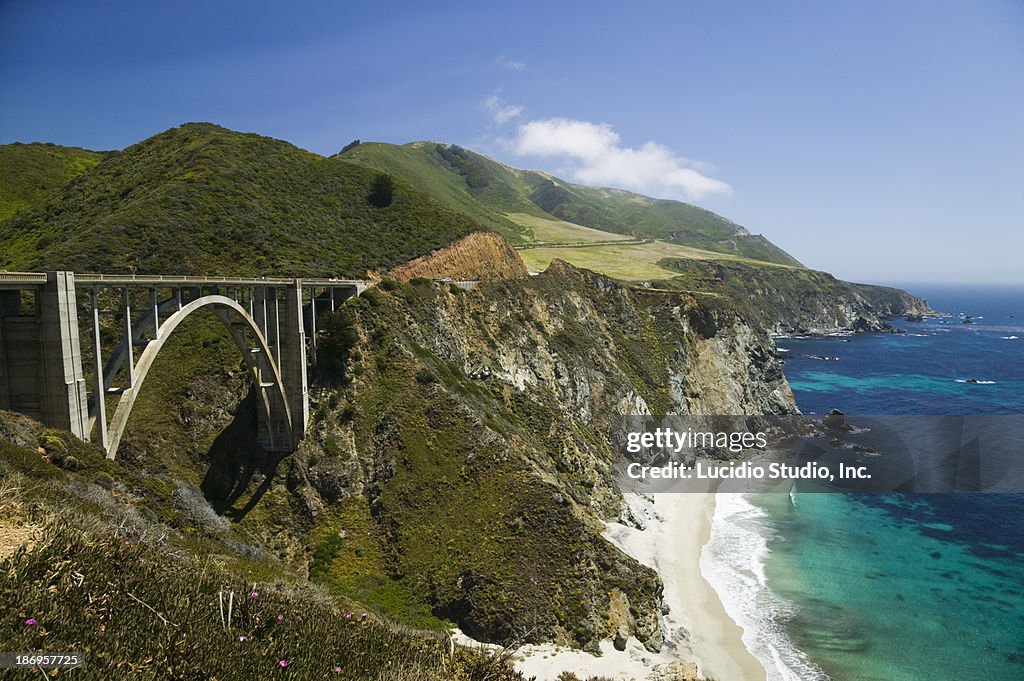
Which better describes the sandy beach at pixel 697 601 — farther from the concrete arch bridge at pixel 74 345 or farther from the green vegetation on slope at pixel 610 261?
the green vegetation on slope at pixel 610 261

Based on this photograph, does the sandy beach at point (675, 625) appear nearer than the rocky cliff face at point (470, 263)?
Yes

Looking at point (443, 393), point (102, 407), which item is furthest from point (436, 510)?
point (102, 407)

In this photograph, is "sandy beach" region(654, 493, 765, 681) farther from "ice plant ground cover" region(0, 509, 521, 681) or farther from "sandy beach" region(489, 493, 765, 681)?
"ice plant ground cover" region(0, 509, 521, 681)

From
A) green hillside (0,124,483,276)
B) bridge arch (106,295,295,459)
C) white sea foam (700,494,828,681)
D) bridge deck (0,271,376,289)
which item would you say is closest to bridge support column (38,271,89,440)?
bridge deck (0,271,376,289)

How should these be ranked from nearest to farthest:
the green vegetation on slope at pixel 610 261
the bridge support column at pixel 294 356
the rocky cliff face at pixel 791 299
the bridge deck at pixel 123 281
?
the bridge deck at pixel 123 281, the bridge support column at pixel 294 356, the green vegetation on slope at pixel 610 261, the rocky cliff face at pixel 791 299

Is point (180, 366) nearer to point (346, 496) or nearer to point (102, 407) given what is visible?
point (346, 496)

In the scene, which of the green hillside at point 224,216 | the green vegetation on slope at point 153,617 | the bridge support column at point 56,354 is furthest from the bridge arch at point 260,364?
the green hillside at point 224,216

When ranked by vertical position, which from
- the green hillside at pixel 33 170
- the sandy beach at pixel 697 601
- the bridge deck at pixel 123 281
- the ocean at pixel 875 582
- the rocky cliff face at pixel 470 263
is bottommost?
the ocean at pixel 875 582

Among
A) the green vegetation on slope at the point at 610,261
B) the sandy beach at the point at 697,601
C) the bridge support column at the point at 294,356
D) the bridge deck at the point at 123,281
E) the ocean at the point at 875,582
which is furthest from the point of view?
the green vegetation on slope at the point at 610,261
